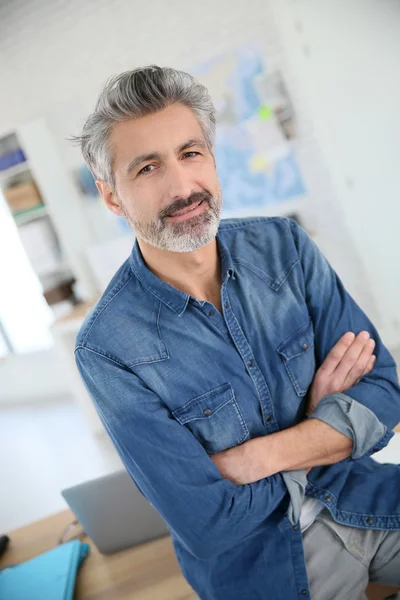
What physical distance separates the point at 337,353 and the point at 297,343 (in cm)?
10

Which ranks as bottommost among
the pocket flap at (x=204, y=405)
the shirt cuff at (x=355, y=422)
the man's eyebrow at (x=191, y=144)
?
the shirt cuff at (x=355, y=422)

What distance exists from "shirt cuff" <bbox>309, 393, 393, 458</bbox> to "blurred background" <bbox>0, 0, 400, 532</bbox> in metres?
2.76

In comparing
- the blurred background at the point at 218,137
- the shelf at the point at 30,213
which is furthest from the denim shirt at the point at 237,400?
the shelf at the point at 30,213

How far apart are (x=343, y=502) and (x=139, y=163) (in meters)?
0.89

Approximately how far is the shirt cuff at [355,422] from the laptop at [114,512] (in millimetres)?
651

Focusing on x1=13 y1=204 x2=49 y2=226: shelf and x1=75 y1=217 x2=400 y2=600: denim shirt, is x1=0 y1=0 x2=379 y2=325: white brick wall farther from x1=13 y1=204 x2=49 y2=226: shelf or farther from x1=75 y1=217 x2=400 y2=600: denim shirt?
x1=75 y1=217 x2=400 y2=600: denim shirt

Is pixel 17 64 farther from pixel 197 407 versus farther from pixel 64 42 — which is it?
pixel 197 407

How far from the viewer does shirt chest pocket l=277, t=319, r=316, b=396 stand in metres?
1.37

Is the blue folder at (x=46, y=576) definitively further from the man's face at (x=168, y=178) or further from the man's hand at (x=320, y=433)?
the man's face at (x=168, y=178)

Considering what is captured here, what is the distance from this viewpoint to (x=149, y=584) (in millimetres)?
1630

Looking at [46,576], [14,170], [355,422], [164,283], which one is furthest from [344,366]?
[14,170]

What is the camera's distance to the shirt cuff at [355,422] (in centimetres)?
125

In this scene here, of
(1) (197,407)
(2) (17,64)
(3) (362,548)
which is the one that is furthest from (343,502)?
(2) (17,64)

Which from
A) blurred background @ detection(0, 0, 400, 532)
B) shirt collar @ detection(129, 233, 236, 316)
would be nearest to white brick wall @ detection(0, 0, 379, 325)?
blurred background @ detection(0, 0, 400, 532)
